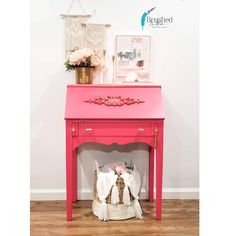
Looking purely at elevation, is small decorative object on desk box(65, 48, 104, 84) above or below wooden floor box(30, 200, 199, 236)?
above

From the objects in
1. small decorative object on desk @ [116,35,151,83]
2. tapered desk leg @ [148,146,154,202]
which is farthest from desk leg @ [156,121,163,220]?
small decorative object on desk @ [116,35,151,83]

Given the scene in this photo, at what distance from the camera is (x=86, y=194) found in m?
3.79

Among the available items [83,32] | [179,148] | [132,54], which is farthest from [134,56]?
[179,148]

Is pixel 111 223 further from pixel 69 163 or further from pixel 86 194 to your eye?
pixel 86 194

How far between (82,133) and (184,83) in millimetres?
1211

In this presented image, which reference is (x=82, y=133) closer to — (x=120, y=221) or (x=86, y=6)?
(x=120, y=221)

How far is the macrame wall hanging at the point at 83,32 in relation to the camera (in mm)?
3668

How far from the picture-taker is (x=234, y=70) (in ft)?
3.06

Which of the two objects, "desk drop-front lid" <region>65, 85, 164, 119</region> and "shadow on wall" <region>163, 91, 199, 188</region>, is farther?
"shadow on wall" <region>163, 91, 199, 188</region>

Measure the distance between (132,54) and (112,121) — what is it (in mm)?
886

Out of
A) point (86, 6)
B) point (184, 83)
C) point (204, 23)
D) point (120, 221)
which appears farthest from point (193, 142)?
point (204, 23)

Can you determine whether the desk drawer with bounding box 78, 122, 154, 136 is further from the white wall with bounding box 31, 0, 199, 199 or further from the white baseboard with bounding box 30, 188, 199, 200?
the white baseboard with bounding box 30, 188, 199, 200

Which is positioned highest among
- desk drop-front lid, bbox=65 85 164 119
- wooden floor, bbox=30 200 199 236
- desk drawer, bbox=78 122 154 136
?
desk drop-front lid, bbox=65 85 164 119

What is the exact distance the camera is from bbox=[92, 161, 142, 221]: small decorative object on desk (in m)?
3.12
